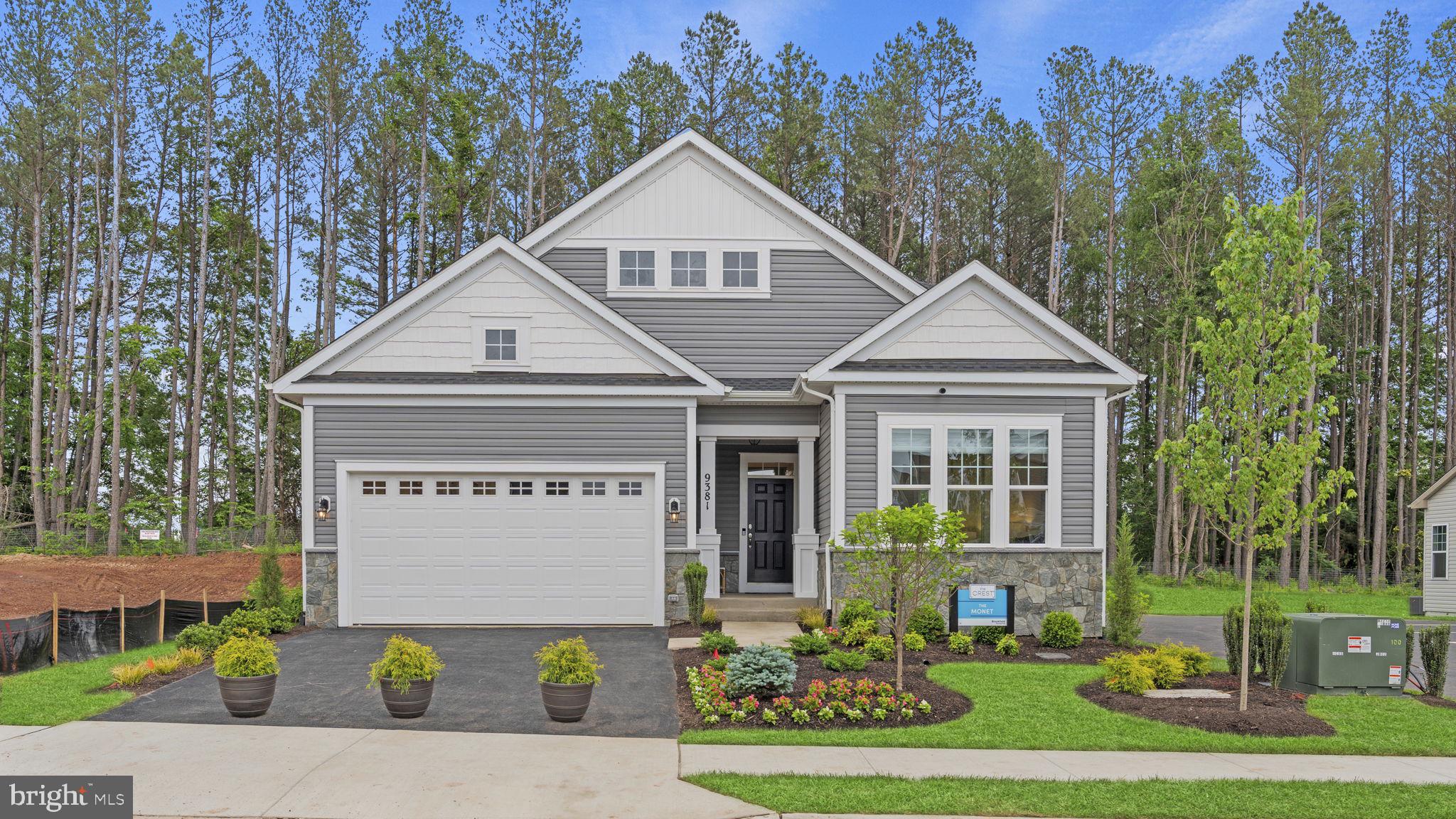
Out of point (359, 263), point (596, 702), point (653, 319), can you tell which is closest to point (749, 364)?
point (653, 319)

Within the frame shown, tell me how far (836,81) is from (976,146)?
4737mm

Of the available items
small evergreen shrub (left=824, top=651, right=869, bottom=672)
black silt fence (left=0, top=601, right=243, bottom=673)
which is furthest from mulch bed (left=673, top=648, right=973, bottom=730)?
black silt fence (left=0, top=601, right=243, bottom=673)

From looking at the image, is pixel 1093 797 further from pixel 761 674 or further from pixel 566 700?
pixel 566 700

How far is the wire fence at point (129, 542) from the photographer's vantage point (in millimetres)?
25266

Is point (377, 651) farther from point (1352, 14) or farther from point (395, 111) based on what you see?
point (1352, 14)

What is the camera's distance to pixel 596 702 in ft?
29.6

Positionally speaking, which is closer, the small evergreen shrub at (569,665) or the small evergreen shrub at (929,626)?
the small evergreen shrub at (569,665)

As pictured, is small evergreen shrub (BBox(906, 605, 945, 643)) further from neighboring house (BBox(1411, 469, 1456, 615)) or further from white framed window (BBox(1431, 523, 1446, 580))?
white framed window (BBox(1431, 523, 1446, 580))

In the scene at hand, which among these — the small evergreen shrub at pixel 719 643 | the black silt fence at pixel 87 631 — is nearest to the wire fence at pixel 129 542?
the black silt fence at pixel 87 631

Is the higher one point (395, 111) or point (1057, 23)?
point (1057, 23)

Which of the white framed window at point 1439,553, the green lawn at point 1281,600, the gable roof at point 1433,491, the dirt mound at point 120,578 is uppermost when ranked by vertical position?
the gable roof at point 1433,491

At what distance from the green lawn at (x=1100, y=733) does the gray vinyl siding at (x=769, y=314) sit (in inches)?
298

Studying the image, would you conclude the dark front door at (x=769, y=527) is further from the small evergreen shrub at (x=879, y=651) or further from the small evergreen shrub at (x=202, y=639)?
the small evergreen shrub at (x=202, y=639)

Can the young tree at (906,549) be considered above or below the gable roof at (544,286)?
below
